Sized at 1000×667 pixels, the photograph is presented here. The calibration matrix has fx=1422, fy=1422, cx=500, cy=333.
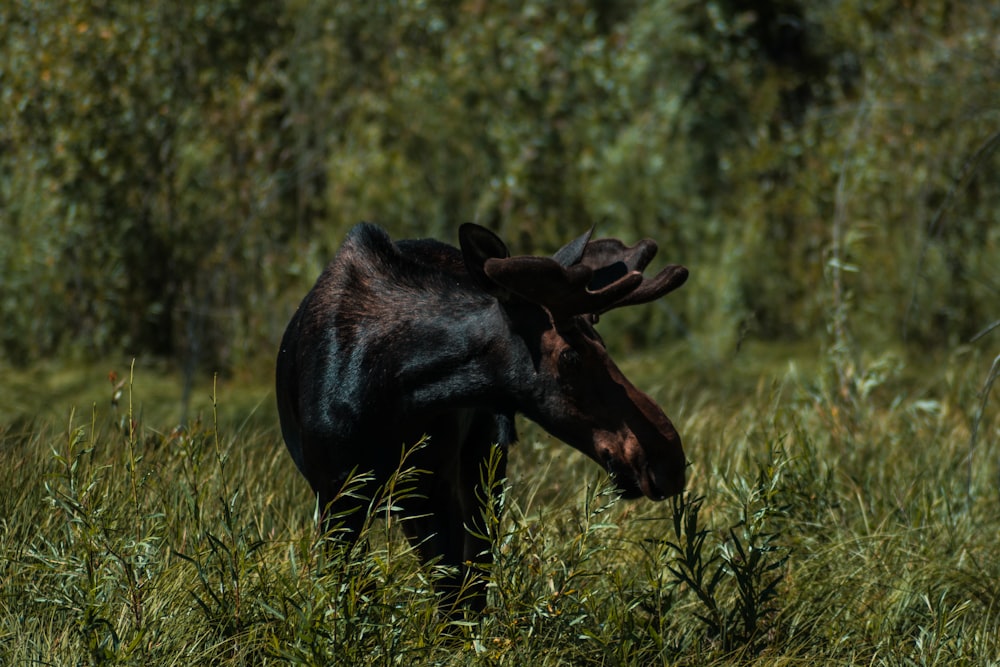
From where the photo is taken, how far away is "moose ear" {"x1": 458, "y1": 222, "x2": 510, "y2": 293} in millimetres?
3752

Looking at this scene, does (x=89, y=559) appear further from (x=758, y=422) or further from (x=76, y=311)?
(x=76, y=311)

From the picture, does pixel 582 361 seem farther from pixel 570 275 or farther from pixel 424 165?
pixel 424 165

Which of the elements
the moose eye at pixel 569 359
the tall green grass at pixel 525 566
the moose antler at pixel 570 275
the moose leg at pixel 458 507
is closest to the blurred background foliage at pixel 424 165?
the tall green grass at pixel 525 566

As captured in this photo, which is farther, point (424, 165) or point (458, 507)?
point (424, 165)

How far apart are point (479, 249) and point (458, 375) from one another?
383mm

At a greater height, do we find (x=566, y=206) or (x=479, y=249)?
(x=479, y=249)

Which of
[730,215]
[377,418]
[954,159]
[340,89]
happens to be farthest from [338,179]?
[377,418]

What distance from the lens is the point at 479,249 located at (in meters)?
3.80

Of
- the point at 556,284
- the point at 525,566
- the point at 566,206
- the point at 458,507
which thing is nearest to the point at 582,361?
the point at 556,284

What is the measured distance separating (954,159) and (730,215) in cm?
238

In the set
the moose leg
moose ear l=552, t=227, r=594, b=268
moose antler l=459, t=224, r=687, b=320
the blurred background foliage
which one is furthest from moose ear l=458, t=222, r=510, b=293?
the blurred background foliage

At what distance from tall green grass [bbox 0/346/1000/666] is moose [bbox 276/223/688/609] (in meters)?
0.12

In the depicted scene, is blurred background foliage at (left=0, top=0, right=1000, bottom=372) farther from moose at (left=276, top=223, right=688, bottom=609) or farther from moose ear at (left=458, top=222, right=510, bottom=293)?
moose ear at (left=458, top=222, right=510, bottom=293)

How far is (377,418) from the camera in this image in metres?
4.05
